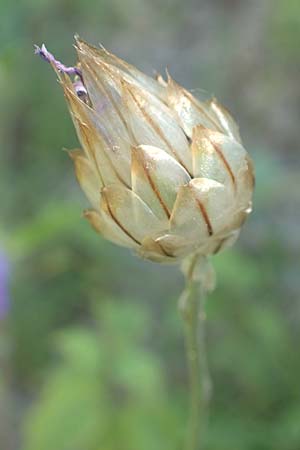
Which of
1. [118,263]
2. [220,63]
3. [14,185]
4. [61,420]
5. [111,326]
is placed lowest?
[61,420]

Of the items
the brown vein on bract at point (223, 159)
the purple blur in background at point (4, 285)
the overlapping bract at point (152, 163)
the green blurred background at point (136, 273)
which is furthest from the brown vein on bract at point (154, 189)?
the purple blur in background at point (4, 285)

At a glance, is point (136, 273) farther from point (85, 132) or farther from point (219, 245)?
point (85, 132)

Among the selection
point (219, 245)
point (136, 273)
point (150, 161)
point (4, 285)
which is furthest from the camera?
point (136, 273)

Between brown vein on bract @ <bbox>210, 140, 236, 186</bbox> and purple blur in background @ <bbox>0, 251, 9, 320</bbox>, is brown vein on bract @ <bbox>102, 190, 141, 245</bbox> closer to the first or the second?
brown vein on bract @ <bbox>210, 140, 236, 186</bbox>

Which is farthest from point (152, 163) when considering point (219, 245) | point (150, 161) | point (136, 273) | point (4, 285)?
point (136, 273)

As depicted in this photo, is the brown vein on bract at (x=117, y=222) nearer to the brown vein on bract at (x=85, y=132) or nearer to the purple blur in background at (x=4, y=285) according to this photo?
the brown vein on bract at (x=85, y=132)

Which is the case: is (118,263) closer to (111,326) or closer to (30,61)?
(111,326)

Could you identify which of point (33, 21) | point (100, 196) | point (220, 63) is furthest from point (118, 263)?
point (100, 196)
